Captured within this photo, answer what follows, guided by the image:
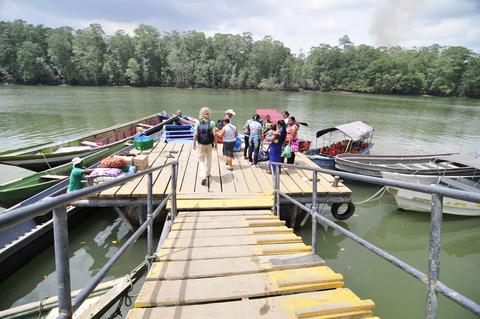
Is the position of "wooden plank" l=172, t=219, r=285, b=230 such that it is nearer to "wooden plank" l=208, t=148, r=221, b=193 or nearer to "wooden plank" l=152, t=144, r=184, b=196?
"wooden plank" l=152, t=144, r=184, b=196

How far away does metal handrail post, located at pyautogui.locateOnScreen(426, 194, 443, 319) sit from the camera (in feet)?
5.30

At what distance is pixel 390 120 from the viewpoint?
3406 cm

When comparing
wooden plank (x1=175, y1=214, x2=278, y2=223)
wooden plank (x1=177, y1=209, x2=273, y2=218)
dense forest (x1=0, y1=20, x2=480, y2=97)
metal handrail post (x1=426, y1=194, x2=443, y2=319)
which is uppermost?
dense forest (x1=0, y1=20, x2=480, y2=97)

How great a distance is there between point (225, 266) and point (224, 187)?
3649mm

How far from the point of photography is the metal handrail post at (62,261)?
4.62 ft

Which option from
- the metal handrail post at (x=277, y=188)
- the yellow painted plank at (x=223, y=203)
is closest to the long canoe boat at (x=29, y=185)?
the yellow painted plank at (x=223, y=203)

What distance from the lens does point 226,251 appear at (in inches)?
148

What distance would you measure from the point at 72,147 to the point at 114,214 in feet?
16.4

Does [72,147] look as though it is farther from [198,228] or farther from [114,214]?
[198,228]

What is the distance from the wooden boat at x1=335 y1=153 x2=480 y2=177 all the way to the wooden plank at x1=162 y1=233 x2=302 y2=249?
785 centimetres

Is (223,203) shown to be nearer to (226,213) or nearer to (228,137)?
(226,213)

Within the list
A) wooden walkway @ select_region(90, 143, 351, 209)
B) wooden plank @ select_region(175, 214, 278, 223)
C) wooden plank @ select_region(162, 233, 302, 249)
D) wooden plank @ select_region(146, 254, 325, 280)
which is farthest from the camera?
wooden walkway @ select_region(90, 143, 351, 209)

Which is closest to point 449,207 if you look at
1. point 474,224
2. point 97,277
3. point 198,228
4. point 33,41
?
point 474,224

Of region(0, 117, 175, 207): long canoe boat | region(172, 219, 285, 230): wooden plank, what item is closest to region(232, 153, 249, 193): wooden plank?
region(172, 219, 285, 230): wooden plank
